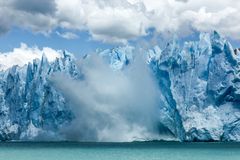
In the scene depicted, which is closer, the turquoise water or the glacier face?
the turquoise water

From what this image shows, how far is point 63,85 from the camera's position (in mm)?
87500

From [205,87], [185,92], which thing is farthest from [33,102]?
[205,87]

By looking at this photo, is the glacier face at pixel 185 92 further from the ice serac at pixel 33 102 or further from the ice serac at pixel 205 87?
the ice serac at pixel 33 102

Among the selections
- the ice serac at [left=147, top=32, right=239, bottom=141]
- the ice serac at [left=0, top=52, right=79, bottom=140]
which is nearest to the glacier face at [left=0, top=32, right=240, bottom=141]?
the ice serac at [left=147, top=32, right=239, bottom=141]

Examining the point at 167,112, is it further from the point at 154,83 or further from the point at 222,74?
the point at 222,74

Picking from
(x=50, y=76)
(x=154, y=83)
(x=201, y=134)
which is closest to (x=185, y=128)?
(x=201, y=134)

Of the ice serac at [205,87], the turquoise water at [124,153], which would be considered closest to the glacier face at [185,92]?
the ice serac at [205,87]

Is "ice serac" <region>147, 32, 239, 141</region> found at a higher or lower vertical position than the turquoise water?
higher

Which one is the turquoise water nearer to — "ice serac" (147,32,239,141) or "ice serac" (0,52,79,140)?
"ice serac" (147,32,239,141)

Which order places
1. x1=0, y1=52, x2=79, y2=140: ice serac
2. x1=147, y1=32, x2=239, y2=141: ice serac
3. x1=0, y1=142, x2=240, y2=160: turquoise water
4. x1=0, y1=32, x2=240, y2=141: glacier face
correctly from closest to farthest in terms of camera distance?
x1=0, y1=142, x2=240, y2=160: turquoise water → x1=147, y1=32, x2=239, y2=141: ice serac → x1=0, y1=32, x2=240, y2=141: glacier face → x1=0, y1=52, x2=79, y2=140: ice serac

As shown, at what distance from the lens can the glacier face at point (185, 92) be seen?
71.7 meters

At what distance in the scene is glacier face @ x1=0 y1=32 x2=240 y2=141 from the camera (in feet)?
235

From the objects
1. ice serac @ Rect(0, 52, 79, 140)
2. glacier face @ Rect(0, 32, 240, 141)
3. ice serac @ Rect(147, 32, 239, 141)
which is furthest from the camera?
ice serac @ Rect(0, 52, 79, 140)

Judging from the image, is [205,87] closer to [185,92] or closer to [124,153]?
[185,92]
